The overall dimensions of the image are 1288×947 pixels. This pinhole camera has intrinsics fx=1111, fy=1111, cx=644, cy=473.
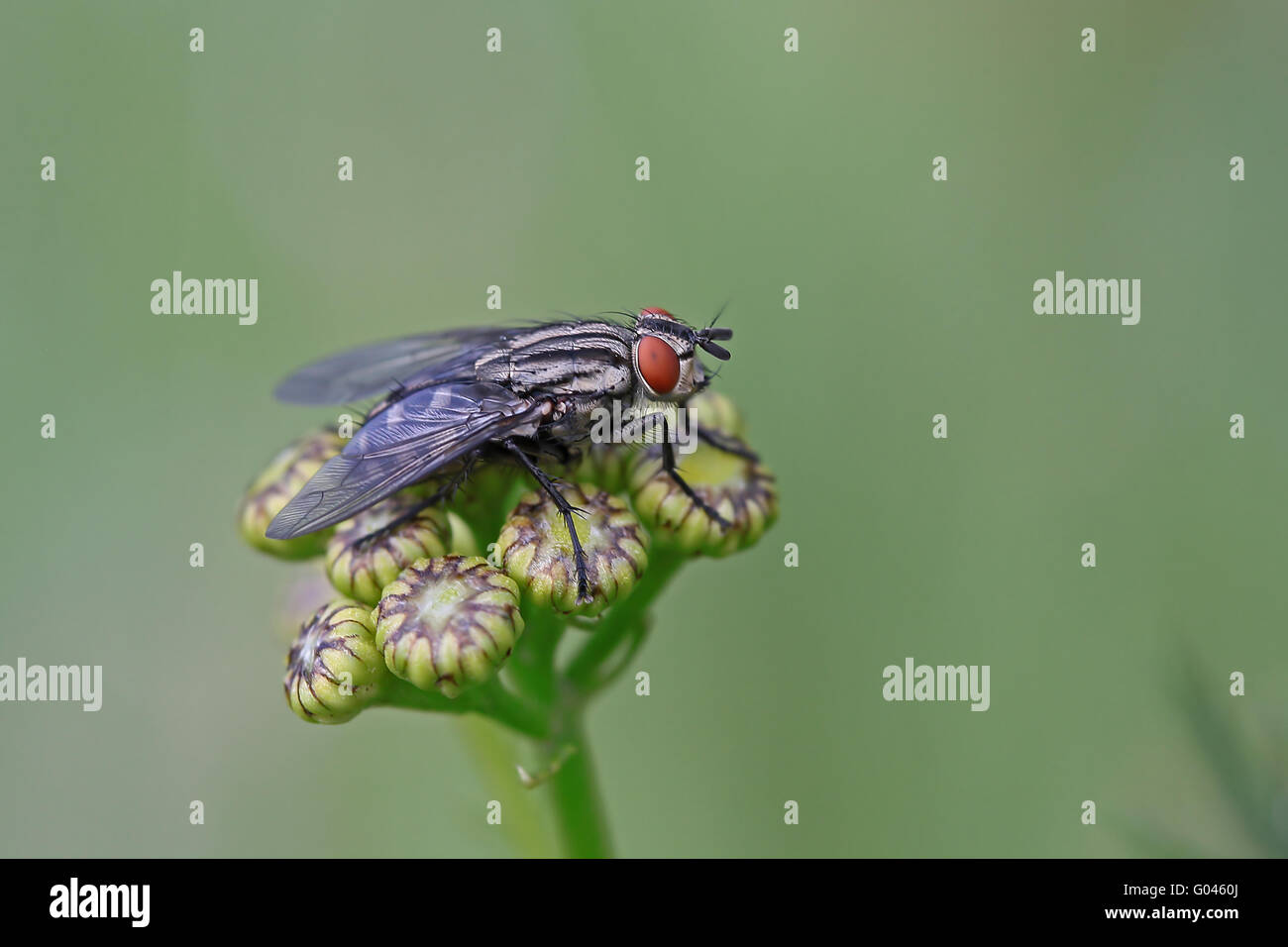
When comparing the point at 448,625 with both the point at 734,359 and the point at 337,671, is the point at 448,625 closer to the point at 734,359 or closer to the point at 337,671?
the point at 337,671

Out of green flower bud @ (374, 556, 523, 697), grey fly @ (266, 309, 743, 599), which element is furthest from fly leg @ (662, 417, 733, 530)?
green flower bud @ (374, 556, 523, 697)

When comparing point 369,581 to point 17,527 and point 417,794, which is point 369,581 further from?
point 17,527

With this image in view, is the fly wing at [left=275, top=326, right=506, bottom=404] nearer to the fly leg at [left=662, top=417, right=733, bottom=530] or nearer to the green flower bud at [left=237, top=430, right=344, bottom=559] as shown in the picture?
the green flower bud at [left=237, top=430, right=344, bottom=559]

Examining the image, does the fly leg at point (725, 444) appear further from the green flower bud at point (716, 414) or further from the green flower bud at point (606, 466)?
the green flower bud at point (606, 466)

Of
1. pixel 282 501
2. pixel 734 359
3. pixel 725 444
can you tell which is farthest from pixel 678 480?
pixel 734 359

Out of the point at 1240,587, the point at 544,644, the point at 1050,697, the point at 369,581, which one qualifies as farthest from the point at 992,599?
the point at 369,581

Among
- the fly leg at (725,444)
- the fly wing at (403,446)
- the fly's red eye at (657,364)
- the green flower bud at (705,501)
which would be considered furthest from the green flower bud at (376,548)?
the fly leg at (725,444)
